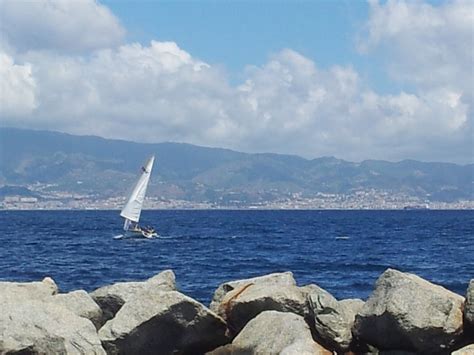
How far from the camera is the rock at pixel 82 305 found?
21.9 m

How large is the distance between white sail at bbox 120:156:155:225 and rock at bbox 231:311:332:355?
83.3 m

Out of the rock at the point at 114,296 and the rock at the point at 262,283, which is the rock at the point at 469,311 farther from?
the rock at the point at 114,296

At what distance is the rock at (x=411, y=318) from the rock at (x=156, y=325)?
409 cm

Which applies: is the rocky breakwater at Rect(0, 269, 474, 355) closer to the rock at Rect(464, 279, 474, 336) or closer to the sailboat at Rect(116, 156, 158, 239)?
the rock at Rect(464, 279, 474, 336)

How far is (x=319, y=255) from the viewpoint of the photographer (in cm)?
7225

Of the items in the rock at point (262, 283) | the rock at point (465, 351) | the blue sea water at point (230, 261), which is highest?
the rock at point (262, 283)

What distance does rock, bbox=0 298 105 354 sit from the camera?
58.5ft

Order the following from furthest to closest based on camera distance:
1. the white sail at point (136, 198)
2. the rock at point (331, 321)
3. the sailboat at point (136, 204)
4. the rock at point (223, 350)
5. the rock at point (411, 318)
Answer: the white sail at point (136, 198), the sailboat at point (136, 204), the rock at point (223, 350), the rock at point (331, 321), the rock at point (411, 318)

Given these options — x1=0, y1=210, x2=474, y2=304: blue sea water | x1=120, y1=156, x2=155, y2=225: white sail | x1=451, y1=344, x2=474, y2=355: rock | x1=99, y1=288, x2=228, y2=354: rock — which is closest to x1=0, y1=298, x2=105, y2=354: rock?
x1=99, y1=288, x2=228, y2=354: rock

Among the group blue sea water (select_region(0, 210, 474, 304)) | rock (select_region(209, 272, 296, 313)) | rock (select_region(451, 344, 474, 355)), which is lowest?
blue sea water (select_region(0, 210, 474, 304))

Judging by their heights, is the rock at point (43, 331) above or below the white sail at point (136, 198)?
below

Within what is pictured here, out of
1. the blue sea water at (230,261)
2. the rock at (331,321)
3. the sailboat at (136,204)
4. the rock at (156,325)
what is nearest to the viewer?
the rock at (331,321)

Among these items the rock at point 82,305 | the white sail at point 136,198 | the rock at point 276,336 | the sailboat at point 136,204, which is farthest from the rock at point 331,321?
the white sail at point 136,198

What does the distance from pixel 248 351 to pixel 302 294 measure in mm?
2688
